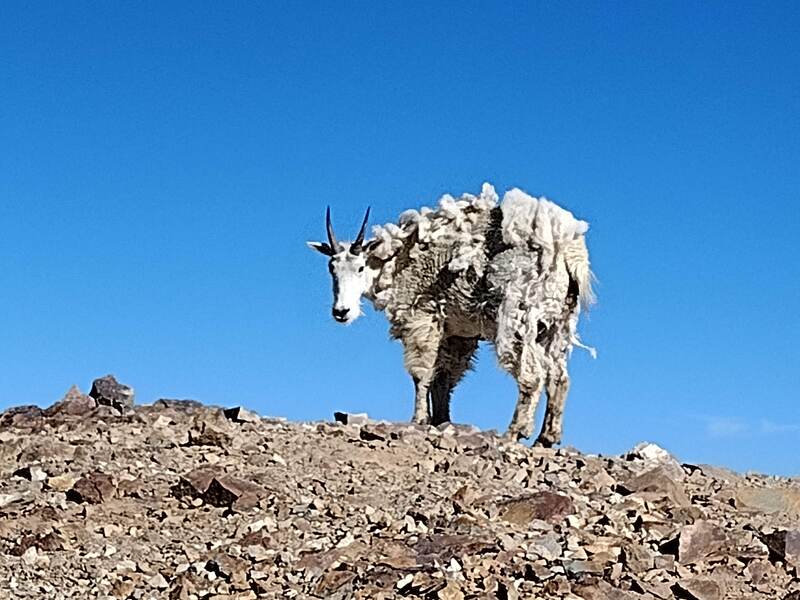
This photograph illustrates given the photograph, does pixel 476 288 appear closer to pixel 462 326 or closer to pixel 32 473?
pixel 462 326

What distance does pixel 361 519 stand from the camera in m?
8.08

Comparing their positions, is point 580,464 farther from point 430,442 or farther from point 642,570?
point 642,570

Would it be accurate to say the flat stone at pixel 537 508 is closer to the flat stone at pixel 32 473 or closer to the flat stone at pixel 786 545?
the flat stone at pixel 786 545

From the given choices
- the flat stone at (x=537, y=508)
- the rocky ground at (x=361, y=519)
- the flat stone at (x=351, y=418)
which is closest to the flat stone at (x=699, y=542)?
the rocky ground at (x=361, y=519)

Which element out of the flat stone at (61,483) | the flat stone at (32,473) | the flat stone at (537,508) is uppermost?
the flat stone at (32,473)

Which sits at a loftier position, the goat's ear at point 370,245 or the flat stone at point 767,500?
the goat's ear at point 370,245

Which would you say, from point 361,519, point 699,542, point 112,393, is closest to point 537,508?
point 699,542

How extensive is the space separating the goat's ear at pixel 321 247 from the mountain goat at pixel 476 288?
15mm

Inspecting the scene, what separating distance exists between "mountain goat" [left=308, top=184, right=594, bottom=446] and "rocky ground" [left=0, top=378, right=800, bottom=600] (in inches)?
93.1

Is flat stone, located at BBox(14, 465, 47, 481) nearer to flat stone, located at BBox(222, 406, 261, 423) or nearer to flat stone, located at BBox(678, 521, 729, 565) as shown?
flat stone, located at BBox(222, 406, 261, 423)

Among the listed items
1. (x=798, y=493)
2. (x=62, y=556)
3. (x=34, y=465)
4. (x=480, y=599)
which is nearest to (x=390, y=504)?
(x=480, y=599)

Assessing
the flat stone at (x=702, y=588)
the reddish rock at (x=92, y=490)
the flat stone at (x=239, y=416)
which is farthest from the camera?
the flat stone at (x=239, y=416)

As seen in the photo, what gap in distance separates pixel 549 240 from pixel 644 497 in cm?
484

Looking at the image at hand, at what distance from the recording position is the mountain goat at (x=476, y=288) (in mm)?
13008
